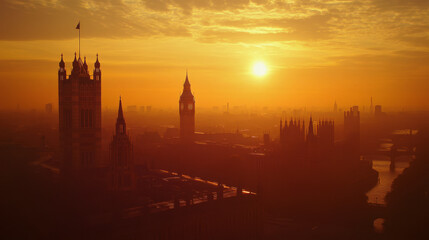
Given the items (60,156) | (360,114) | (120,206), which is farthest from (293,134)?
(120,206)

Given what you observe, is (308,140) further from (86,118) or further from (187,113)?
(86,118)

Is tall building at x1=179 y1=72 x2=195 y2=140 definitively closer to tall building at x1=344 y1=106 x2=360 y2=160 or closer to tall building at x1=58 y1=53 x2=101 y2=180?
tall building at x1=344 y1=106 x2=360 y2=160

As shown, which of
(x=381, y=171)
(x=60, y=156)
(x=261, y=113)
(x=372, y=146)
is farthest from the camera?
(x=261, y=113)

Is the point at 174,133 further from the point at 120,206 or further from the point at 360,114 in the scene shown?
the point at 120,206

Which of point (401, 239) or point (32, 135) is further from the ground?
point (32, 135)

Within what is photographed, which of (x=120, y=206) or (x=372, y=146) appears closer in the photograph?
(x=120, y=206)

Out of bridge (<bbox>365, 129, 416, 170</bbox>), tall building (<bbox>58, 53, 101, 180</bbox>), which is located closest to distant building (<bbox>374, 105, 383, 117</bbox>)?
bridge (<bbox>365, 129, 416, 170</bbox>)

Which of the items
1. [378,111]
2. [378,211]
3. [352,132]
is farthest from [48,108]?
[352,132]
